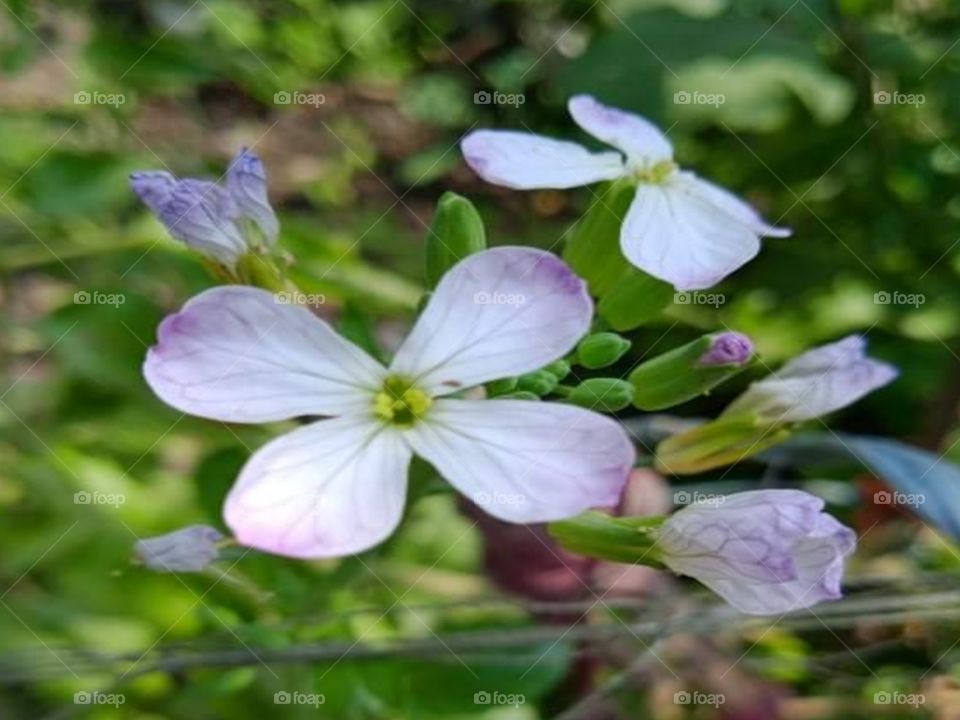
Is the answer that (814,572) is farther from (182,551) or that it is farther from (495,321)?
(182,551)

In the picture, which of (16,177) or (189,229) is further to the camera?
(16,177)

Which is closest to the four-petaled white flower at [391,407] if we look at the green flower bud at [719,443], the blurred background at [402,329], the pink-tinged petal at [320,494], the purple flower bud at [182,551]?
the pink-tinged petal at [320,494]

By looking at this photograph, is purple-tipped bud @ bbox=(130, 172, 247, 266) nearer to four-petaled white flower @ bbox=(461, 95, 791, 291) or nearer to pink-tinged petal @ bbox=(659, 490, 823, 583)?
four-petaled white flower @ bbox=(461, 95, 791, 291)

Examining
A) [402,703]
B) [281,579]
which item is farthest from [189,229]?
[402,703]

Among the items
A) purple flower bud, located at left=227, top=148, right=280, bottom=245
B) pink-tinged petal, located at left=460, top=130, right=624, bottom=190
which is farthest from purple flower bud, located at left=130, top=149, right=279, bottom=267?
pink-tinged petal, located at left=460, top=130, right=624, bottom=190

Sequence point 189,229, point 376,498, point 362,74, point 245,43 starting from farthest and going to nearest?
point 362,74
point 245,43
point 189,229
point 376,498

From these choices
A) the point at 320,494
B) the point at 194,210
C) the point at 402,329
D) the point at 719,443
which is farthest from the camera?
the point at 402,329

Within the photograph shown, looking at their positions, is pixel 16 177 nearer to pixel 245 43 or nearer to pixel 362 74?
pixel 245 43

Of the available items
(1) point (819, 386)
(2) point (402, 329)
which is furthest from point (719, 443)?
(2) point (402, 329)
